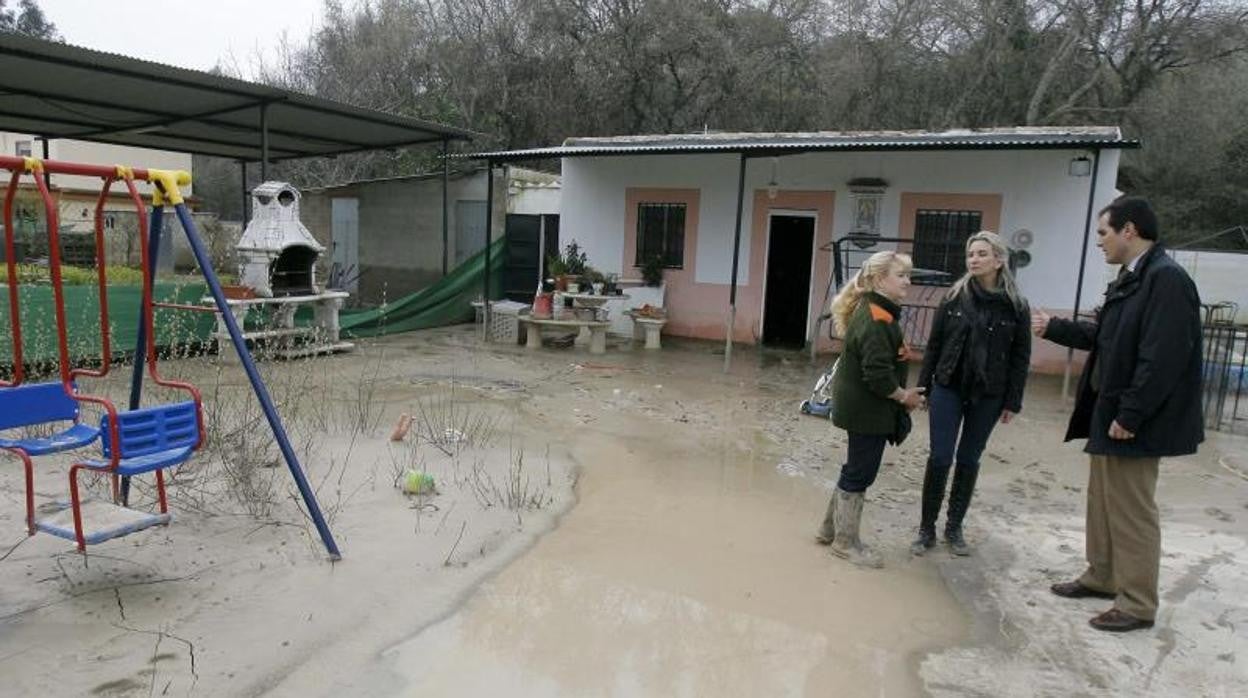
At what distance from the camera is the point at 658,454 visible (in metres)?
5.87

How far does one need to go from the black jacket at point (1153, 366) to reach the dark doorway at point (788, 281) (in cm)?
795

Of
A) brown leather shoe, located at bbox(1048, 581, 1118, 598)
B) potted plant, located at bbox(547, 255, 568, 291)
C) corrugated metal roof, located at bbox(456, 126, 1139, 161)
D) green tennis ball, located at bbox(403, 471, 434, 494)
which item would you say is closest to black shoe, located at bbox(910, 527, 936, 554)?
brown leather shoe, located at bbox(1048, 581, 1118, 598)

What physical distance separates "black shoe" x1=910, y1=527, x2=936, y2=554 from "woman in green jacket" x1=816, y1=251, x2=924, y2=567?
0.31 meters

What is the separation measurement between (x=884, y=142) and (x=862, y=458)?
19.6 feet

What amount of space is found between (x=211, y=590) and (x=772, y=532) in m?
2.69

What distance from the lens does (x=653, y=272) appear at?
465 inches

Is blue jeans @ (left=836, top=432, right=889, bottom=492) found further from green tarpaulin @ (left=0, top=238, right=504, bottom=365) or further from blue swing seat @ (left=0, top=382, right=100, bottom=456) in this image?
green tarpaulin @ (left=0, top=238, right=504, bottom=365)

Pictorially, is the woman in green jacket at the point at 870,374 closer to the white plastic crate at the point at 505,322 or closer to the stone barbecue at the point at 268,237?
the stone barbecue at the point at 268,237

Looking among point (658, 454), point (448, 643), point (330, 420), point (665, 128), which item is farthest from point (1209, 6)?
point (448, 643)

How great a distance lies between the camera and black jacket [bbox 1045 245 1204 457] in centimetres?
317

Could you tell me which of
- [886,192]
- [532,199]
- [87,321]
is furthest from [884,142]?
[87,321]

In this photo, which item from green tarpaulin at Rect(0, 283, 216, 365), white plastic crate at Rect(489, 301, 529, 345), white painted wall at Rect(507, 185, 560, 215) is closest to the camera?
green tarpaulin at Rect(0, 283, 216, 365)

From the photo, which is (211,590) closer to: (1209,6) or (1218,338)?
(1218,338)

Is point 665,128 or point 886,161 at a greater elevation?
point 665,128
